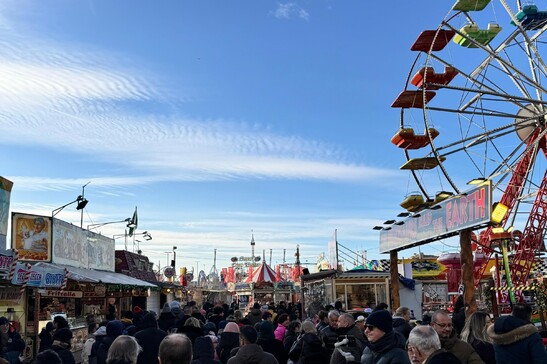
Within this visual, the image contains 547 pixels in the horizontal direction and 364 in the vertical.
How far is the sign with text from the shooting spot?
9875 mm

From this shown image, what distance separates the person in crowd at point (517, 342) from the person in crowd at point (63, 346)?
455 centimetres

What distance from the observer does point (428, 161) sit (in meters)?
20.1

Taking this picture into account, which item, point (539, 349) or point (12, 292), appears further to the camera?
point (12, 292)

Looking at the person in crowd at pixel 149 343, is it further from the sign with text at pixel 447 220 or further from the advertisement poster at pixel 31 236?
the advertisement poster at pixel 31 236

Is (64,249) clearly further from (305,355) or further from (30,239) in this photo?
(305,355)

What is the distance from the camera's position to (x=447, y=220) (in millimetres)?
11477

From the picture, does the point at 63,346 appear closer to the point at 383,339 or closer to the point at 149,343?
the point at 149,343

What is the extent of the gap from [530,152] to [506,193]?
4.06 m

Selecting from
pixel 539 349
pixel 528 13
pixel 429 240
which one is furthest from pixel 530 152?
pixel 539 349

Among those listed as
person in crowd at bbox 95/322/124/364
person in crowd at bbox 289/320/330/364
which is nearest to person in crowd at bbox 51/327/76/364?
person in crowd at bbox 95/322/124/364

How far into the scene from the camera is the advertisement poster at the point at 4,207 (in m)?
17.7

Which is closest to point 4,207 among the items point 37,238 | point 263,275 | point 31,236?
point 31,236

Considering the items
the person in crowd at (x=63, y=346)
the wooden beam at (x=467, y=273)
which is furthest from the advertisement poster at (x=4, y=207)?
the wooden beam at (x=467, y=273)

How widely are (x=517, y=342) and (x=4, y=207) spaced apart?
17.2 metres
